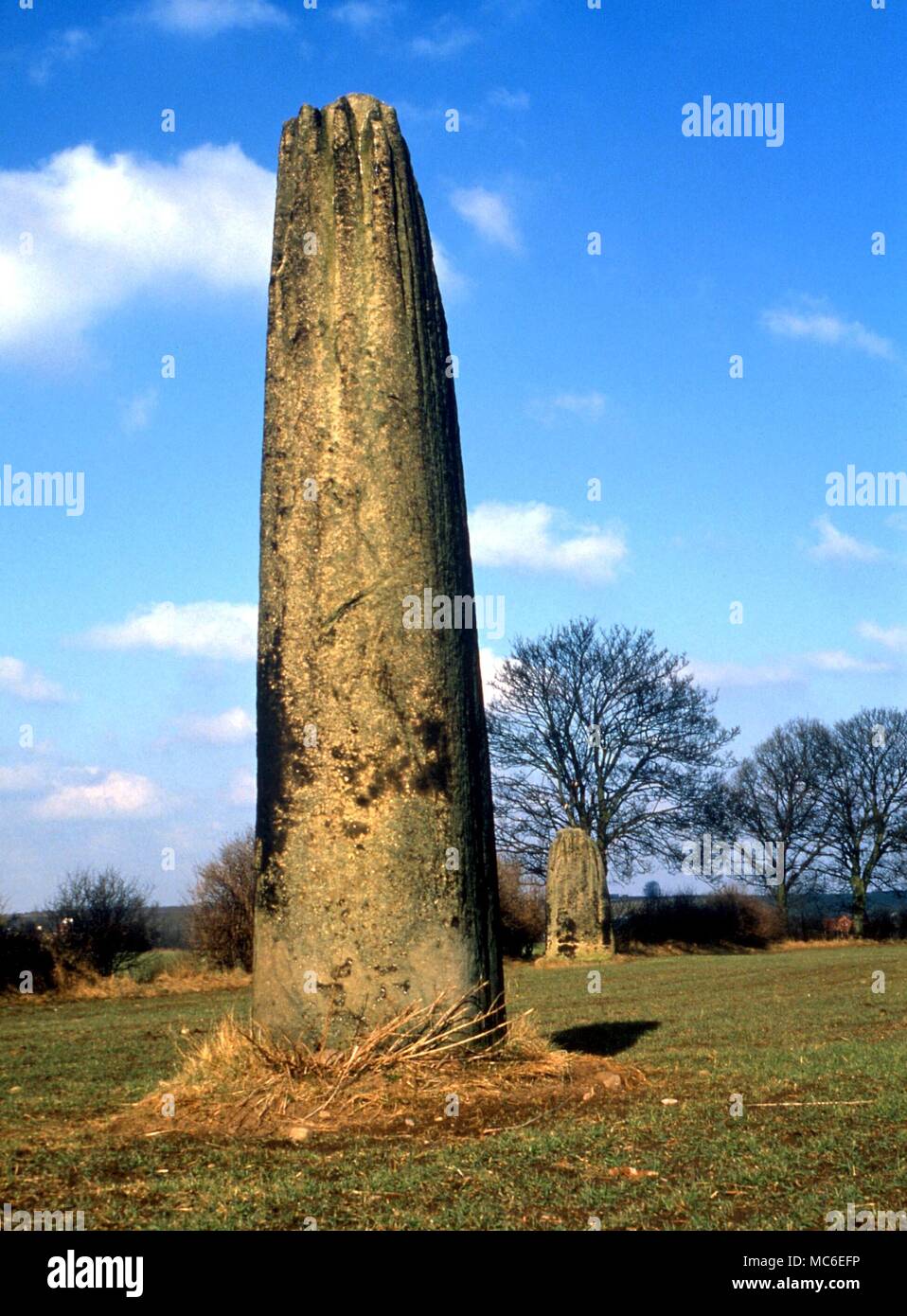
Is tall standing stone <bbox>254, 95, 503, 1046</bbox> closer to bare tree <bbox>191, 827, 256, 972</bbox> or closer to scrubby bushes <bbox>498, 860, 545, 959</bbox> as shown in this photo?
bare tree <bbox>191, 827, 256, 972</bbox>

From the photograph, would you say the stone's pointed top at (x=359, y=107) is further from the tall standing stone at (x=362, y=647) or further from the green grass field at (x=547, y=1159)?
the green grass field at (x=547, y=1159)

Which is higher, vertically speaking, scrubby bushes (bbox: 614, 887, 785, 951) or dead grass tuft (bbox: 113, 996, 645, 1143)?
dead grass tuft (bbox: 113, 996, 645, 1143)

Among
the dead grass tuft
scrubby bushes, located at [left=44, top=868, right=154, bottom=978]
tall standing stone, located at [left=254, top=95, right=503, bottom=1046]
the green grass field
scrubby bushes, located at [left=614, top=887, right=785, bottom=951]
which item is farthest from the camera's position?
scrubby bushes, located at [left=614, top=887, right=785, bottom=951]

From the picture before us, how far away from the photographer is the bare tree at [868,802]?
43062mm

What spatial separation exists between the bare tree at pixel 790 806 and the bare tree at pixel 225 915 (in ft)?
87.3

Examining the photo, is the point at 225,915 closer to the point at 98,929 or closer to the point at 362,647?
the point at 98,929

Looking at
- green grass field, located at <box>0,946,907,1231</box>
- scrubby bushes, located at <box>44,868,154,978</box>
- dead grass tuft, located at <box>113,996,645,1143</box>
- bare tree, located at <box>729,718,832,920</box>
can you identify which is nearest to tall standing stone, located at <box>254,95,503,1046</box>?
dead grass tuft, located at <box>113,996,645,1143</box>

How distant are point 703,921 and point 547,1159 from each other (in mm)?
29205

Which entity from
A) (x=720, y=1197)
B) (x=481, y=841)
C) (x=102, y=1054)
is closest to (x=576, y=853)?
(x=102, y=1054)

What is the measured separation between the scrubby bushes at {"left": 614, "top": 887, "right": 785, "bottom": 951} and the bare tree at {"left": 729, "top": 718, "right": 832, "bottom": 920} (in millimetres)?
9721

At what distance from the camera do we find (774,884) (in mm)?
44062

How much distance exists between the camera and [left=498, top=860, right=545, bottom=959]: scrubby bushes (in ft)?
84.7

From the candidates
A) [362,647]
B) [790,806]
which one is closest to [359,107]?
[362,647]
